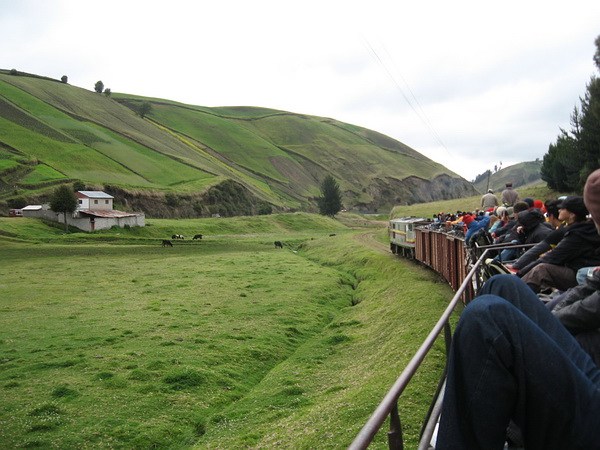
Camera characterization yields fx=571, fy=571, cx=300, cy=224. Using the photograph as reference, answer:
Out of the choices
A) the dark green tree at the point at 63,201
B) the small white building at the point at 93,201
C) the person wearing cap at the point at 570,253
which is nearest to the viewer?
the person wearing cap at the point at 570,253

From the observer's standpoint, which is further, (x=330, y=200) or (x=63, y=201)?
(x=330, y=200)

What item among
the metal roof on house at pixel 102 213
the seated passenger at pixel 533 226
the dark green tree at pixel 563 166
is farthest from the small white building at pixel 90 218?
the seated passenger at pixel 533 226

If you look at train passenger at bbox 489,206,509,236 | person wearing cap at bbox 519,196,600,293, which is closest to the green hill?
train passenger at bbox 489,206,509,236

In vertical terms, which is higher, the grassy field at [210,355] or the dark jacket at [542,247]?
the dark jacket at [542,247]

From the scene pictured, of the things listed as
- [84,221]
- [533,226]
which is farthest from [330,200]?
[533,226]

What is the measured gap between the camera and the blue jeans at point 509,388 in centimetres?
296

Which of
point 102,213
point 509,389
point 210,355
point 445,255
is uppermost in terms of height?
point 102,213

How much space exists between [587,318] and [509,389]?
63.5 inches

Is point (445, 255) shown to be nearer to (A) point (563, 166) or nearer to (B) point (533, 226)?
(B) point (533, 226)

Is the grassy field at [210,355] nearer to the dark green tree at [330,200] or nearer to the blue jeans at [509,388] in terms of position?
the blue jeans at [509,388]

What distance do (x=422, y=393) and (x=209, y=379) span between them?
7319 millimetres

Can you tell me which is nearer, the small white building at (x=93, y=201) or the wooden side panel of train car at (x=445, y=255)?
the wooden side panel of train car at (x=445, y=255)

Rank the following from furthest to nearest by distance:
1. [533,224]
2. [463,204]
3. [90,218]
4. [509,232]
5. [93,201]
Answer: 1. [93,201]
2. [90,218]
3. [463,204]
4. [509,232]
5. [533,224]

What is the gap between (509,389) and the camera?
117 inches
